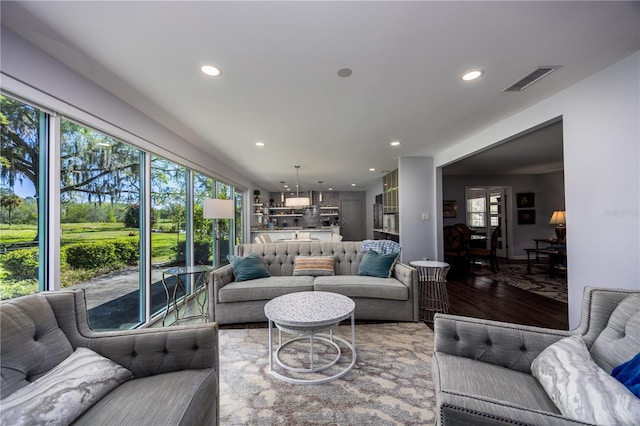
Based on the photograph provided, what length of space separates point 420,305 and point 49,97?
4.11 m

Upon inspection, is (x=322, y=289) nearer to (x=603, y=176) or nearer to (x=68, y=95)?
(x=603, y=176)

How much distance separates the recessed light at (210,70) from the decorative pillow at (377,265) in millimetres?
2709

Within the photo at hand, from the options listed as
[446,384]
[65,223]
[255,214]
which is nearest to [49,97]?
[65,223]

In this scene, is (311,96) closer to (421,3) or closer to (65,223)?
(421,3)

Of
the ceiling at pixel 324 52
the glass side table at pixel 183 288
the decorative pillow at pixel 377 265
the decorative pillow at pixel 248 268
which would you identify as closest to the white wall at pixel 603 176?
the ceiling at pixel 324 52

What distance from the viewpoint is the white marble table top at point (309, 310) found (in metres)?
1.91

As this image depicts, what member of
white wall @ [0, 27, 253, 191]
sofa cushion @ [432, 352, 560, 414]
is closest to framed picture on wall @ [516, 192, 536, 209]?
sofa cushion @ [432, 352, 560, 414]

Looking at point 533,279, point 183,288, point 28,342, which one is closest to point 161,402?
point 28,342

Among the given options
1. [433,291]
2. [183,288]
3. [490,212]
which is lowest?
[183,288]

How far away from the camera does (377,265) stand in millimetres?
3373

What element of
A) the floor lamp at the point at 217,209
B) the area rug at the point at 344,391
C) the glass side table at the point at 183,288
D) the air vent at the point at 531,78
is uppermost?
the air vent at the point at 531,78

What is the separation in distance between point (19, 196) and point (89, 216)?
0.62 m

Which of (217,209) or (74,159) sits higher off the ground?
(74,159)

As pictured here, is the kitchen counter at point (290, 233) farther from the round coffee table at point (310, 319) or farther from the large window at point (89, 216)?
the round coffee table at point (310, 319)
